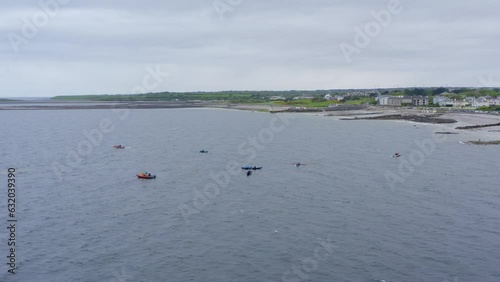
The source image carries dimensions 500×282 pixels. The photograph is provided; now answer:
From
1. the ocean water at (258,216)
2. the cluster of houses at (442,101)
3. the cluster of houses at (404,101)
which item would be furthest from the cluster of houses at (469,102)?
the ocean water at (258,216)

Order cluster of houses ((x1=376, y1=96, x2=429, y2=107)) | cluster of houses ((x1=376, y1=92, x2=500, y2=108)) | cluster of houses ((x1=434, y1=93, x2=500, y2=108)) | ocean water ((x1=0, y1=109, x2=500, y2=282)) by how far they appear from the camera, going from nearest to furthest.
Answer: ocean water ((x1=0, y1=109, x2=500, y2=282)) → cluster of houses ((x1=434, y1=93, x2=500, y2=108)) → cluster of houses ((x1=376, y1=92, x2=500, y2=108)) → cluster of houses ((x1=376, y1=96, x2=429, y2=107))

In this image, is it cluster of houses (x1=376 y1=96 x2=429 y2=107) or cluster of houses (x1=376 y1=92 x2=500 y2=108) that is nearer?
cluster of houses (x1=376 y1=92 x2=500 y2=108)

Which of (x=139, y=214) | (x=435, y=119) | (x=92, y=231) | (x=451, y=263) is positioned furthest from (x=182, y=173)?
(x=435, y=119)

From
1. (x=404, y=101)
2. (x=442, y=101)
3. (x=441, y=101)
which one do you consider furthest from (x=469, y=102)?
(x=404, y=101)

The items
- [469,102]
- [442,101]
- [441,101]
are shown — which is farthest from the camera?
[441,101]

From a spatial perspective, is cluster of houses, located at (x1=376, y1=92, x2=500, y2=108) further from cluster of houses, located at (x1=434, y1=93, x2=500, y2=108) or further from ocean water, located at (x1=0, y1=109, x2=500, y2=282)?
ocean water, located at (x1=0, y1=109, x2=500, y2=282)

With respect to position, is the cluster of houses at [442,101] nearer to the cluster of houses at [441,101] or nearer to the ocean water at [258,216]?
the cluster of houses at [441,101]

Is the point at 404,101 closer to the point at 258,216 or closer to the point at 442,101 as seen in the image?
the point at 442,101

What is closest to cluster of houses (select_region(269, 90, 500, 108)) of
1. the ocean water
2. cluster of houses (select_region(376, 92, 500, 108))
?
cluster of houses (select_region(376, 92, 500, 108))

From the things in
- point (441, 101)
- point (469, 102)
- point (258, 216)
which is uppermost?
point (441, 101)
